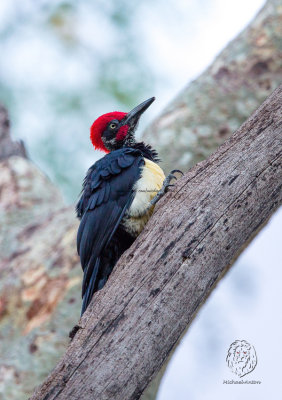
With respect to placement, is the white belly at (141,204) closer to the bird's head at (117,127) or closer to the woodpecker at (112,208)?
the woodpecker at (112,208)

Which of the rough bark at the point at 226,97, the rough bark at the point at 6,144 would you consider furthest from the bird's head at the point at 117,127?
the rough bark at the point at 6,144

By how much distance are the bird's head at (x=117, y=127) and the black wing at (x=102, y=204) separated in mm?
773

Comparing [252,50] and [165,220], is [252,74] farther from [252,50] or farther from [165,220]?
[165,220]

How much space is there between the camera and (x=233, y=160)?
2631 millimetres

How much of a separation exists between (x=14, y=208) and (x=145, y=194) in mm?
2452

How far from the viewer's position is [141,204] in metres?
3.30

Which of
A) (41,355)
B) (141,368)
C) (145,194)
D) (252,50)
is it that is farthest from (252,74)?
(141,368)

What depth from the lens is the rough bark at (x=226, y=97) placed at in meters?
4.73

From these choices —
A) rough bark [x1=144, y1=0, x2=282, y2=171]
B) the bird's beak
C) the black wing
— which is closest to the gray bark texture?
the black wing

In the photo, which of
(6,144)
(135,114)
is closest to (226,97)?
(135,114)

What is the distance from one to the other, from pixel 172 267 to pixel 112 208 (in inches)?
39.6

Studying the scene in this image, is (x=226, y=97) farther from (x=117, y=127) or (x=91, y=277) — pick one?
(x=91, y=277)

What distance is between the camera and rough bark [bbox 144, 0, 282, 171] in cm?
473

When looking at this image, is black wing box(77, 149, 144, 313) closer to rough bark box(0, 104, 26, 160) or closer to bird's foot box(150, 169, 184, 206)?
bird's foot box(150, 169, 184, 206)
